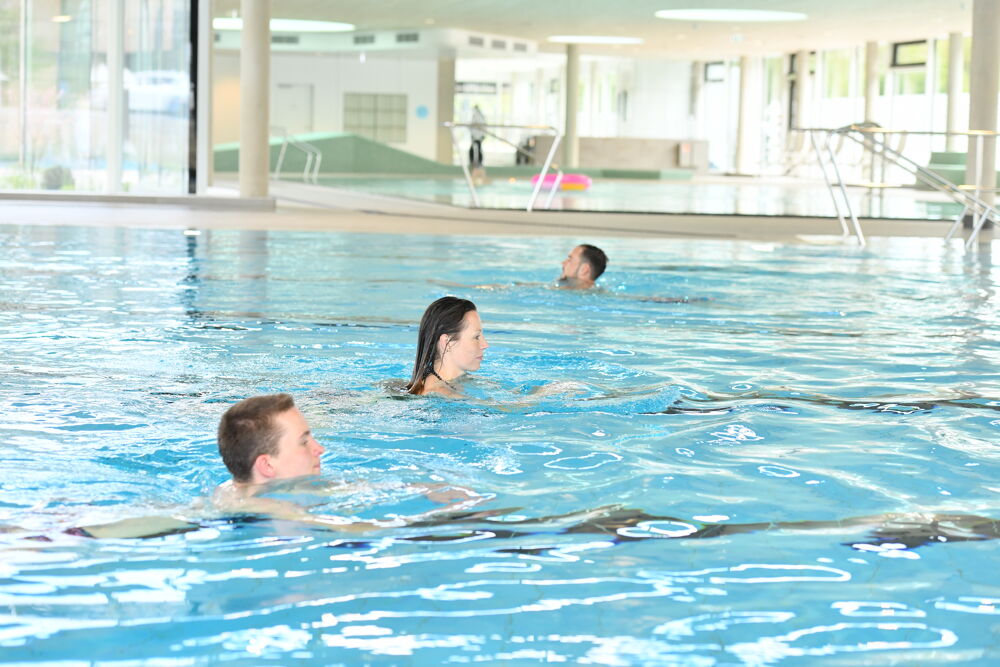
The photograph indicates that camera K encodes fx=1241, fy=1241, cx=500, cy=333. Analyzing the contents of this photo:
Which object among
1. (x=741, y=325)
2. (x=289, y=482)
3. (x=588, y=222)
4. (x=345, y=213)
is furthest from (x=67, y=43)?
(x=289, y=482)

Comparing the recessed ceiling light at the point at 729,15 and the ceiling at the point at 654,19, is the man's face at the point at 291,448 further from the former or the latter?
the recessed ceiling light at the point at 729,15

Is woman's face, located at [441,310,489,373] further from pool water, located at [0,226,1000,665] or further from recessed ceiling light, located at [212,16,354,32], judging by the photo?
recessed ceiling light, located at [212,16,354,32]

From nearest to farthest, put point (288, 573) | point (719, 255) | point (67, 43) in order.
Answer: point (288, 573) < point (719, 255) < point (67, 43)

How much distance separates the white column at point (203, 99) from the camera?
667 inches

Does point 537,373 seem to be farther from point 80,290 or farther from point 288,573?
point 80,290

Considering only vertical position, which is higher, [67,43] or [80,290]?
[67,43]

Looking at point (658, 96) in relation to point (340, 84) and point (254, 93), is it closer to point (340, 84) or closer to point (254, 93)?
point (340, 84)

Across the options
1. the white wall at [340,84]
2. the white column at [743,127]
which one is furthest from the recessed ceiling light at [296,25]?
the white column at [743,127]

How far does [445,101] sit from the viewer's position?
3550 centimetres

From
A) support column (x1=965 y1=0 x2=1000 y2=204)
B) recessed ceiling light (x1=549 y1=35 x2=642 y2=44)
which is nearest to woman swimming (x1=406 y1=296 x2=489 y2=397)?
support column (x1=965 y1=0 x2=1000 y2=204)

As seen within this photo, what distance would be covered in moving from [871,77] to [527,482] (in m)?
33.3

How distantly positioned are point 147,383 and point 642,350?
7.53 feet

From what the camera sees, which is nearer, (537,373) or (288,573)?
(288,573)

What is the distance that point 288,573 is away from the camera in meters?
2.68
